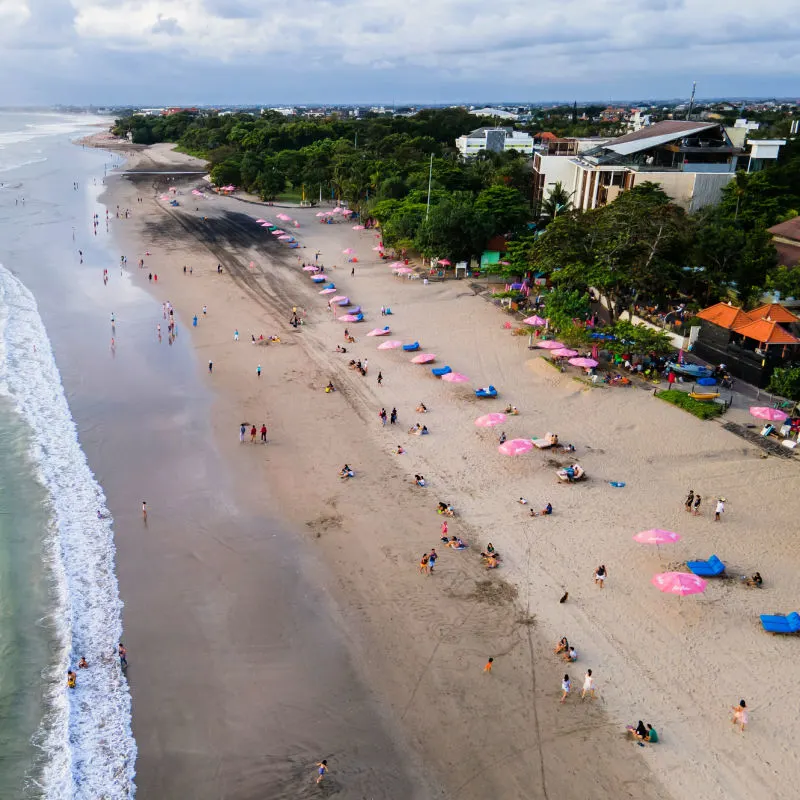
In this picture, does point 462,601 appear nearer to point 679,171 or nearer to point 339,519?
point 339,519

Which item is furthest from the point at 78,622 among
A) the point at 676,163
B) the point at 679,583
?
→ the point at 676,163

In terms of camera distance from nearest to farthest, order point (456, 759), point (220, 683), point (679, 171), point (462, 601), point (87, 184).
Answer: point (456, 759) → point (220, 683) → point (462, 601) → point (679, 171) → point (87, 184)

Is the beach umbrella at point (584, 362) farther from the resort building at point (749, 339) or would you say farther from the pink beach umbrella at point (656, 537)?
the pink beach umbrella at point (656, 537)

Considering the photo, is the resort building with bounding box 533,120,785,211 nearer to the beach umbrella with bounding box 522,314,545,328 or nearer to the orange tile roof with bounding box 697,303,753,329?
the beach umbrella with bounding box 522,314,545,328

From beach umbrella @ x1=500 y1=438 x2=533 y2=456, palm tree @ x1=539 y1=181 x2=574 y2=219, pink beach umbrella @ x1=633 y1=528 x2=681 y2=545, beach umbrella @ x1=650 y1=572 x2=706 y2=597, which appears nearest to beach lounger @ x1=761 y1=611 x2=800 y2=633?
beach umbrella @ x1=650 y1=572 x2=706 y2=597

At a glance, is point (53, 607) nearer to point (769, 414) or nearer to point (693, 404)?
point (693, 404)

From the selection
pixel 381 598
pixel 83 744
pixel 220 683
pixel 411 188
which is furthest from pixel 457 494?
pixel 411 188
